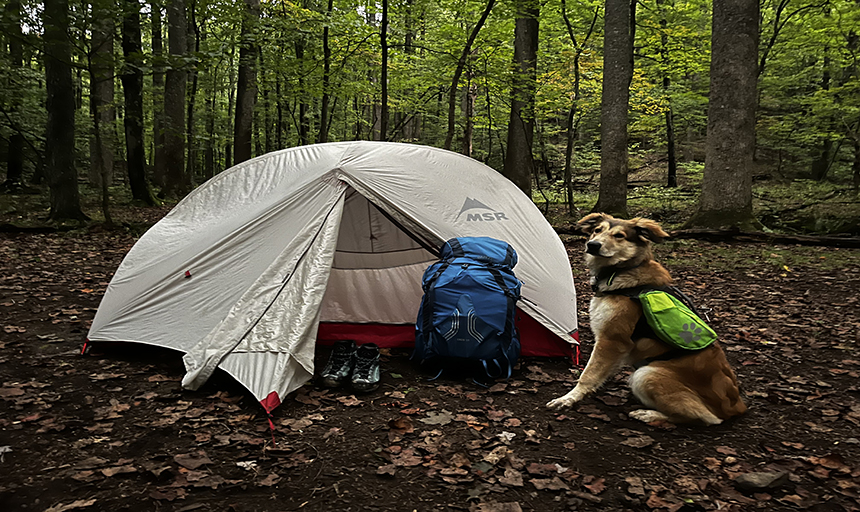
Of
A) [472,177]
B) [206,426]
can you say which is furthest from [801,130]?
[206,426]

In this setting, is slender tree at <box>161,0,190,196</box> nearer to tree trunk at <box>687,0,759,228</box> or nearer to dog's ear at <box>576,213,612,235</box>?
dog's ear at <box>576,213,612,235</box>

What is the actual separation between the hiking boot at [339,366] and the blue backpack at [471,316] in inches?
23.4

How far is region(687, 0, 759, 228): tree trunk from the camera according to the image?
8.06 metres

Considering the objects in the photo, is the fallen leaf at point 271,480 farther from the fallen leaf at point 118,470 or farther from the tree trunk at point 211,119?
the tree trunk at point 211,119

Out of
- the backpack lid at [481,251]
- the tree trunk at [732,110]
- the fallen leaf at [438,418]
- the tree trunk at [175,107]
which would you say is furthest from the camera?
the tree trunk at [175,107]

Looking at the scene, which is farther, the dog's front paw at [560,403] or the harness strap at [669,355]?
the dog's front paw at [560,403]

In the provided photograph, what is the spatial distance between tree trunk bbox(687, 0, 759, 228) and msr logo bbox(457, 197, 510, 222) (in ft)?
19.4

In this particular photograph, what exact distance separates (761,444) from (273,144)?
75.6ft

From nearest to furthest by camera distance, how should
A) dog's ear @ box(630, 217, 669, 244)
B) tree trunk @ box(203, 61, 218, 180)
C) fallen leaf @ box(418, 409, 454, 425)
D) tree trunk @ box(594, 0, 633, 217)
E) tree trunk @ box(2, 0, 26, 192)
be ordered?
fallen leaf @ box(418, 409, 454, 425) < dog's ear @ box(630, 217, 669, 244) < tree trunk @ box(594, 0, 633, 217) < tree trunk @ box(2, 0, 26, 192) < tree trunk @ box(203, 61, 218, 180)

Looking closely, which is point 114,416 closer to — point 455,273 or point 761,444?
point 455,273

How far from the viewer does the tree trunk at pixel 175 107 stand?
43.3ft

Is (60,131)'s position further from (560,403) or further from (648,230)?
(648,230)

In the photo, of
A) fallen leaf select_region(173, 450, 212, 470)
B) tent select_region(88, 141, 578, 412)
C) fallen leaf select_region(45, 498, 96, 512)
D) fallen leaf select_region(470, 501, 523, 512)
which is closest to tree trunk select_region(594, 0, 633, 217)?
tent select_region(88, 141, 578, 412)

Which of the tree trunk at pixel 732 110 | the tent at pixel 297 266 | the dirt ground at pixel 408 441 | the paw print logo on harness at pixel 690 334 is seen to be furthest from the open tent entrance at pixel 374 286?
the tree trunk at pixel 732 110
